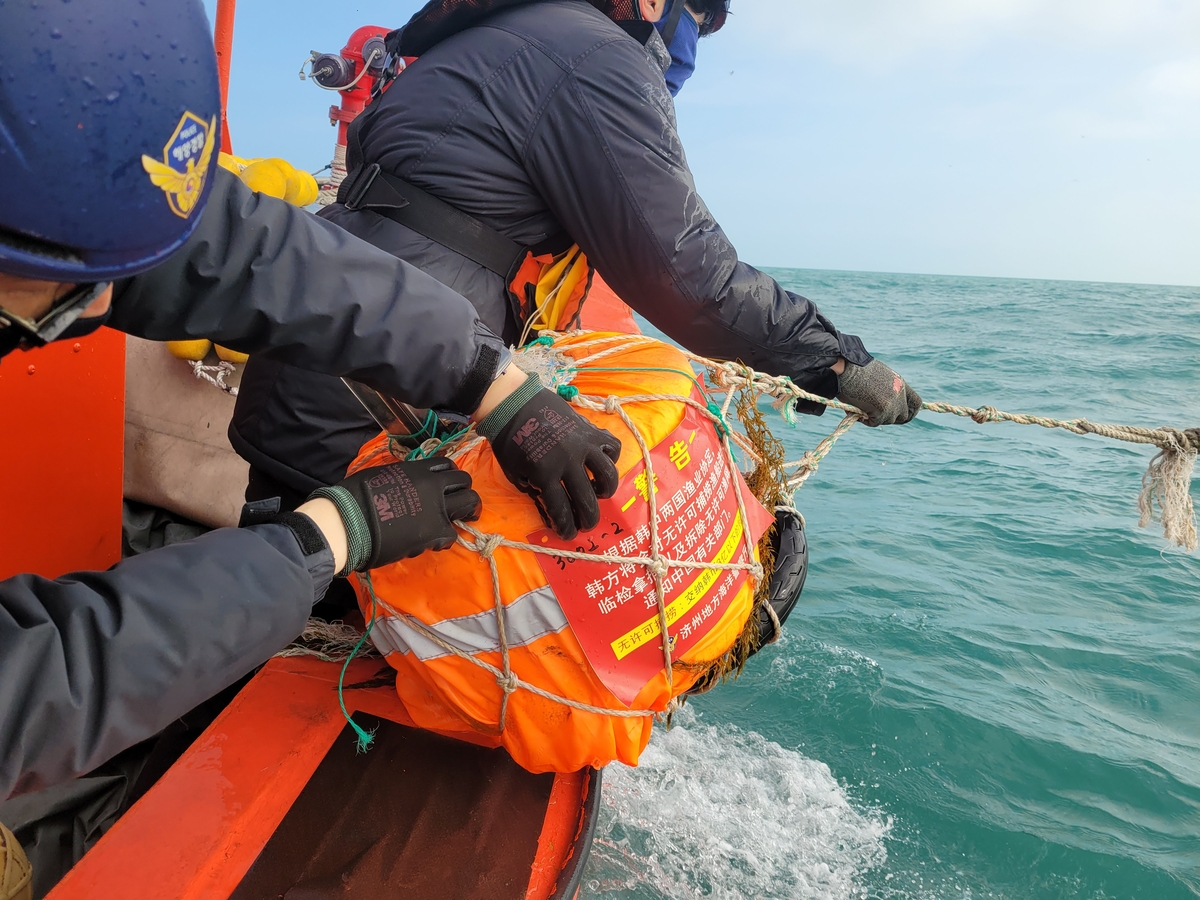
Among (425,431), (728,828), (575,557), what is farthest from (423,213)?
(728,828)

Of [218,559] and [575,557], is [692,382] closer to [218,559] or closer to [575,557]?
[575,557]

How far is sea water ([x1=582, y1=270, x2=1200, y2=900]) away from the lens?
2768mm

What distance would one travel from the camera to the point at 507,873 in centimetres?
162

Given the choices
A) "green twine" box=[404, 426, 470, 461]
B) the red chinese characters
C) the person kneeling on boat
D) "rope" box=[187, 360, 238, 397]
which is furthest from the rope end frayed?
"rope" box=[187, 360, 238, 397]

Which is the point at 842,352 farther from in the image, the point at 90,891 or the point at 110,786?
the point at 110,786

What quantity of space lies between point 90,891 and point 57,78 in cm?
131

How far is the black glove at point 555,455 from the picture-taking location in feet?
4.50

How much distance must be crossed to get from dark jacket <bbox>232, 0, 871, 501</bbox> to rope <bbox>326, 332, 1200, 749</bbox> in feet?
0.74

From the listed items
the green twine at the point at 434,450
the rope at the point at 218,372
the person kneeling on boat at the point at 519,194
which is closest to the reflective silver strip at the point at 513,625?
the green twine at the point at 434,450

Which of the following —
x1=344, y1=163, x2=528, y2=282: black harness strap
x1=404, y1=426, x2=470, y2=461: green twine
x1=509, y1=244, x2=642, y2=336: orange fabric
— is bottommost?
x1=404, y1=426, x2=470, y2=461: green twine

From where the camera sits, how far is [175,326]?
1329 mm

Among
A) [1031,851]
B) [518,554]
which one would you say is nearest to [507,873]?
[518,554]

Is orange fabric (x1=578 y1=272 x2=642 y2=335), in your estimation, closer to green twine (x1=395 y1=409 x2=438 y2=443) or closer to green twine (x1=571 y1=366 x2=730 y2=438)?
green twine (x1=571 y1=366 x2=730 y2=438)

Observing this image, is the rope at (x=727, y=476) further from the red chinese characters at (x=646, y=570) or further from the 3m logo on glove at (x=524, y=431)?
the 3m logo on glove at (x=524, y=431)
